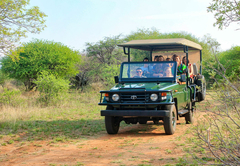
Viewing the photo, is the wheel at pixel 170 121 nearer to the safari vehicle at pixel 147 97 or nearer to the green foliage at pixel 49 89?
the safari vehicle at pixel 147 97

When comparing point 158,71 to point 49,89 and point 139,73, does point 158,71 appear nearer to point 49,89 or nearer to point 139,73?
point 139,73

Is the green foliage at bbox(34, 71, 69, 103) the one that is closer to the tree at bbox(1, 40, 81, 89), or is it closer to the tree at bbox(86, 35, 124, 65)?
the tree at bbox(1, 40, 81, 89)

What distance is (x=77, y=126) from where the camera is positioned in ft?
27.6

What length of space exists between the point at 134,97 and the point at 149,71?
4.53ft

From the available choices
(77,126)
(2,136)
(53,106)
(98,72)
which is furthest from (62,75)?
(2,136)

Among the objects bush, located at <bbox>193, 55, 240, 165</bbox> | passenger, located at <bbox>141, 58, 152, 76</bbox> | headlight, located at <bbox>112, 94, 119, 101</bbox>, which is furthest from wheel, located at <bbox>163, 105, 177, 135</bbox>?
passenger, located at <bbox>141, 58, 152, 76</bbox>

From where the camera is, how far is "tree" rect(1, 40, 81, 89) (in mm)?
17016

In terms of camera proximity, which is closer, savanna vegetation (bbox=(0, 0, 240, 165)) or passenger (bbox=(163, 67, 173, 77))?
savanna vegetation (bbox=(0, 0, 240, 165))

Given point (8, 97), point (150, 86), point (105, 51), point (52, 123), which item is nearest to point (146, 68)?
point (150, 86)

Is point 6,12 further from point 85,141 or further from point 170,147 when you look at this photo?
point 170,147

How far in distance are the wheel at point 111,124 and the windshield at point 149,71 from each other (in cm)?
129

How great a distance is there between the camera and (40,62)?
1714cm

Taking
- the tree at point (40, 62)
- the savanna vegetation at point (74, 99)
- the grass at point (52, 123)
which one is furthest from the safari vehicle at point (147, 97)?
the tree at point (40, 62)

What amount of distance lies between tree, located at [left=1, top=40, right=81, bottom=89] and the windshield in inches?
372
